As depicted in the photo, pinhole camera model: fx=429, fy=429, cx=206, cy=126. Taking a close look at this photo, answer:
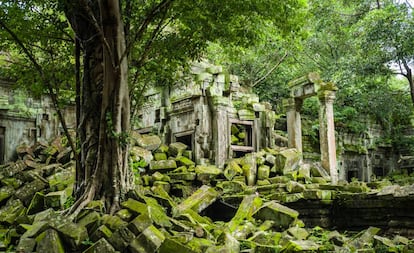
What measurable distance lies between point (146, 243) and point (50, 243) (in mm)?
1134

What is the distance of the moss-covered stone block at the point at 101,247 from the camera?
5.07 meters

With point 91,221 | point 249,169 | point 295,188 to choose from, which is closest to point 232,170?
point 249,169

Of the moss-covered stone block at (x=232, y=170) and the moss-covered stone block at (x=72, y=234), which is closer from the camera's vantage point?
the moss-covered stone block at (x=72, y=234)

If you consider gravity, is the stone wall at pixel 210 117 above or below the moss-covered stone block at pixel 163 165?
A: above

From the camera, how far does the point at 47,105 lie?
16.1 meters

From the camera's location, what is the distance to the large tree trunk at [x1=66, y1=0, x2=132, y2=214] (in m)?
6.45

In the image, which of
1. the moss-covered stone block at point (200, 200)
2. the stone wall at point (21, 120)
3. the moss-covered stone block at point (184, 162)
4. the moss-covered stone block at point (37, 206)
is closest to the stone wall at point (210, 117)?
the moss-covered stone block at point (184, 162)

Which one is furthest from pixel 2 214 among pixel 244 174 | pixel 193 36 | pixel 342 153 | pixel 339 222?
pixel 342 153

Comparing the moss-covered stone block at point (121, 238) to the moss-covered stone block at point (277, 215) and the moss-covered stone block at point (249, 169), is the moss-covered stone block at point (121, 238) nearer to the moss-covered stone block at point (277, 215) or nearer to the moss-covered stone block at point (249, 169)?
the moss-covered stone block at point (277, 215)

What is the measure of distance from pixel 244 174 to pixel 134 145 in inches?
137

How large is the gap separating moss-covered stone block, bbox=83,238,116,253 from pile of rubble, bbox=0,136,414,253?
1 cm

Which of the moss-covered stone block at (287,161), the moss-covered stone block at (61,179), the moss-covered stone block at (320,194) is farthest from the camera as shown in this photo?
the moss-covered stone block at (287,161)

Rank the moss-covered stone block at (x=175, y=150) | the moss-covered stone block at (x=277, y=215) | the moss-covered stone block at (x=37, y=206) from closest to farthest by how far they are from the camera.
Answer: the moss-covered stone block at (x=277, y=215), the moss-covered stone block at (x=37, y=206), the moss-covered stone block at (x=175, y=150)

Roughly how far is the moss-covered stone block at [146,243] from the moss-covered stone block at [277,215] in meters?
2.87
